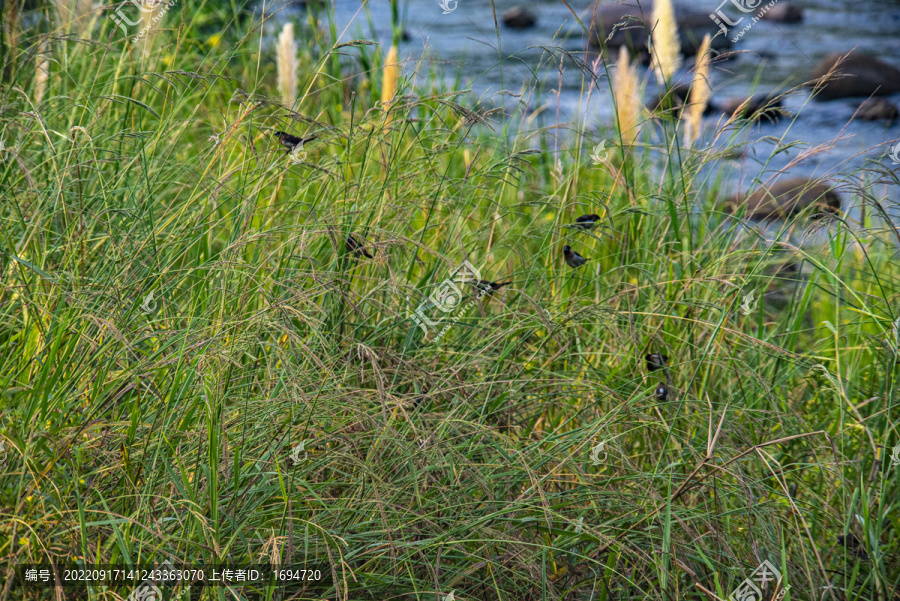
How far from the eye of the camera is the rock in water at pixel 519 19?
28.1ft

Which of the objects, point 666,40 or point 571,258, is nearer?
point 571,258

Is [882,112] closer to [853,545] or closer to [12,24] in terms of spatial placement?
[853,545]

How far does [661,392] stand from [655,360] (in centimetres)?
20

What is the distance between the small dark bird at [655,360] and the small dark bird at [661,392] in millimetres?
46

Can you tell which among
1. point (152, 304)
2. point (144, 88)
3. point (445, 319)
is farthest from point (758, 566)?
point (144, 88)

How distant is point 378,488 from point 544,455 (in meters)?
0.33

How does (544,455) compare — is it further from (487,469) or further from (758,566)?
(758,566)

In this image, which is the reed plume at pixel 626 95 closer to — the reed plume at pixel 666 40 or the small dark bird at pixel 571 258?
the reed plume at pixel 666 40

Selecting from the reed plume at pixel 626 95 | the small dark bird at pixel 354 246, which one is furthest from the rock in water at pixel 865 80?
the small dark bird at pixel 354 246

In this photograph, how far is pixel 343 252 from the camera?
79.9 inches

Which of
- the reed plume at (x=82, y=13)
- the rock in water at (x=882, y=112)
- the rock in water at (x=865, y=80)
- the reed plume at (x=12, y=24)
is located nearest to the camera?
the reed plume at (x=12, y=24)

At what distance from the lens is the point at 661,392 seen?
175 cm

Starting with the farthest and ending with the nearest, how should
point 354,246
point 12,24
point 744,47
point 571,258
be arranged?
point 744,47 → point 12,24 → point 571,258 → point 354,246
